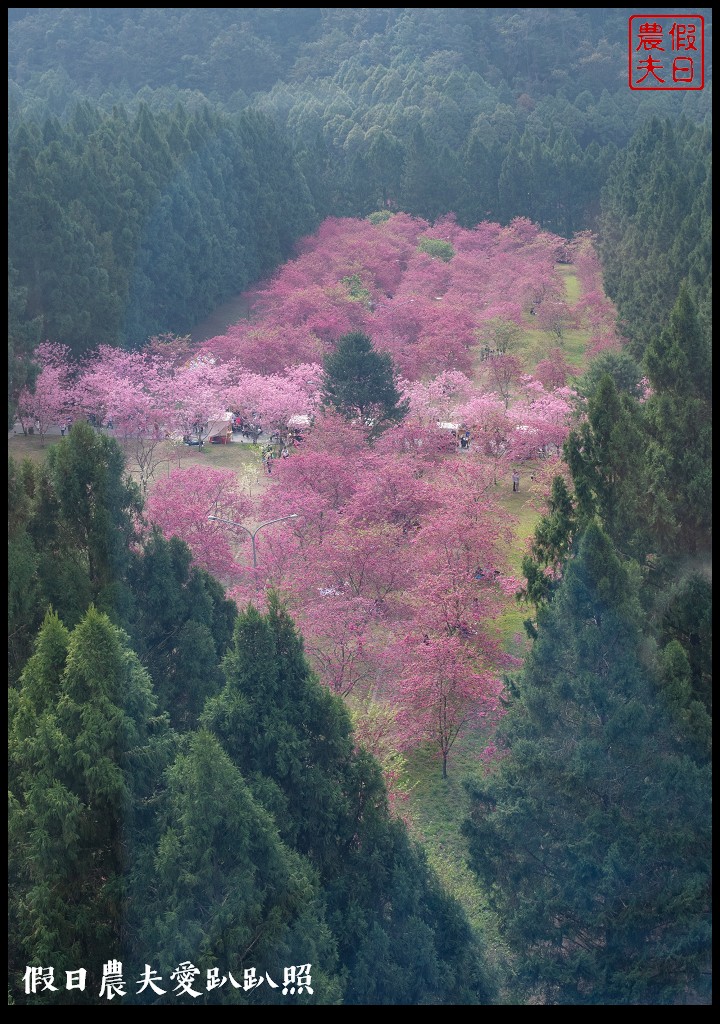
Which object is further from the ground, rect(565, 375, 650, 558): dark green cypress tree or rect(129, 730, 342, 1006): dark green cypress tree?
rect(565, 375, 650, 558): dark green cypress tree

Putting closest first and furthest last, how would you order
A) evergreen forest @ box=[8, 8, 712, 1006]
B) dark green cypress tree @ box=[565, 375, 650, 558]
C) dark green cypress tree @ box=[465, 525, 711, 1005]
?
1. evergreen forest @ box=[8, 8, 712, 1006]
2. dark green cypress tree @ box=[465, 525, 711, 1005]
3. dark green cypress tree @ box=[565, 375, 650, 558]

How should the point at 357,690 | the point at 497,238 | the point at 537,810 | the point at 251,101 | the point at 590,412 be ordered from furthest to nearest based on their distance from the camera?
the point at 251,101 → the point at 497,238 → the point at 357,690 → the point at 590,412 → the point at 537,810

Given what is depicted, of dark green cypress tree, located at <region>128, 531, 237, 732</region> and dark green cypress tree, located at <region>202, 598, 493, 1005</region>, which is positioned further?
dark green cypress tree, located at <region>128, 531, 237, 732</region>

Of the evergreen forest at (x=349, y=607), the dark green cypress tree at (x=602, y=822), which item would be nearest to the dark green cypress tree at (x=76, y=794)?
the evergreen forest at (x=349, y=607)

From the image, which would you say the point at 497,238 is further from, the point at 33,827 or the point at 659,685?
the point at 33,827

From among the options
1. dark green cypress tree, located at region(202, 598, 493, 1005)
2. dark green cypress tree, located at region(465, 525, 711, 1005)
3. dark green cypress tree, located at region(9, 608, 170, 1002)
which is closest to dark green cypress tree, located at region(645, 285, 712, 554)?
dark green cypress tree, located at region(465, 525, 711, 1005)

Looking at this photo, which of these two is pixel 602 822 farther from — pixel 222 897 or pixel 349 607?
pixel 349 607

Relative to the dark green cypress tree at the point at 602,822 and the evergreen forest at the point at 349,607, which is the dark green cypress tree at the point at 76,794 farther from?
the dark green cypress tree at the point at 602,822

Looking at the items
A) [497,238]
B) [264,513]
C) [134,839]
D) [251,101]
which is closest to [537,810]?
[134,839]

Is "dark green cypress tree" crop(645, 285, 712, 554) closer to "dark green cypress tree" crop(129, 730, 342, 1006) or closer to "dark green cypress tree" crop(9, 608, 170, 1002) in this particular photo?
"dark green cypress tree" crop(129, 730, 342, 1006)
